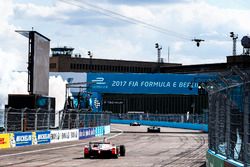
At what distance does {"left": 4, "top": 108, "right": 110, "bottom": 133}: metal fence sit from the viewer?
122 feet

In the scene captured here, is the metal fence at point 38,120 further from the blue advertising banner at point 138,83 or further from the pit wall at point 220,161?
the pit wall at point 220,161

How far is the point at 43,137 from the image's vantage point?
43.1 m

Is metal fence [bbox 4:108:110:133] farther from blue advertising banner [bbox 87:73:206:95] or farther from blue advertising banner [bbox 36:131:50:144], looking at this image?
blue advertising banner [bbox 87:73:206:95]

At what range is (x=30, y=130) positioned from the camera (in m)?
40.8

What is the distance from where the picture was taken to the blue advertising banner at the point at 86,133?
54.5 metres

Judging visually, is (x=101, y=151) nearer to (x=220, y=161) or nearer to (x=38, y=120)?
(x=220, y=161)

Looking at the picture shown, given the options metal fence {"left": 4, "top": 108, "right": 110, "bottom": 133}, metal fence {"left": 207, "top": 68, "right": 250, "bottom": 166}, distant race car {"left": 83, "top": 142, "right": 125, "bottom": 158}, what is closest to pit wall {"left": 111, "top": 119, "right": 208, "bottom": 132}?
metal fence {"left": 4, "top": 108, "right": 110, "bottom": 133}

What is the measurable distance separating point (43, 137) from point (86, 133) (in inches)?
549

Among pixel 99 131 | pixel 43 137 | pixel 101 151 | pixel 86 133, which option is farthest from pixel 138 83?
pixel 101 151

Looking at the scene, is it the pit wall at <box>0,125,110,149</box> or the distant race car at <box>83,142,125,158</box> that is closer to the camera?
the distant race car at <box>83,142,125,158</box>

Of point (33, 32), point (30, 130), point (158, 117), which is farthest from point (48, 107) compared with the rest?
point (158, 117)

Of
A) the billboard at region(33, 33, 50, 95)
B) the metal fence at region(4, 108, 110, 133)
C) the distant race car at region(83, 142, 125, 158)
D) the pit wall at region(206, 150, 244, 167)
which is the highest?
the billboard at region(33, 33, 50, 95)

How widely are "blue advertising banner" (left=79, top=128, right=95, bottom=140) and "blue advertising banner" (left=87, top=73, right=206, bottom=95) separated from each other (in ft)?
53.3

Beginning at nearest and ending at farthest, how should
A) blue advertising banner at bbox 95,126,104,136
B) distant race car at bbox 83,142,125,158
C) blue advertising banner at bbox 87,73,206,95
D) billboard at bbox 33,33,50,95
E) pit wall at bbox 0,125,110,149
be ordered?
distant race car at bbox 83,142,125,158 → pit wall at bbox 0,125,110,149 → billboard at bbox 33,33,50,95 → blue advertising banner at bbox 95,126,104,136 → blue advertising banner at bbox 87,73,206,95
